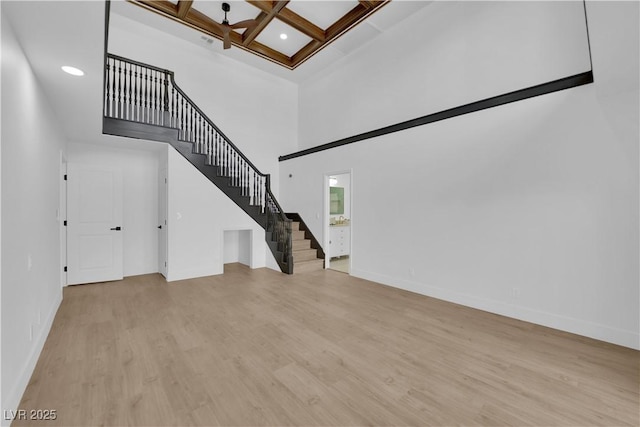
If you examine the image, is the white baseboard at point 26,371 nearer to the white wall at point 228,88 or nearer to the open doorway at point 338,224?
the open doorway at point 338,224

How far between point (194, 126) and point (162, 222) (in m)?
2.18

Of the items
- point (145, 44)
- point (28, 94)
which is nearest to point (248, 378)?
point (28, 94)

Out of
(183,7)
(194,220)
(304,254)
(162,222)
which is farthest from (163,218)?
(183,7)

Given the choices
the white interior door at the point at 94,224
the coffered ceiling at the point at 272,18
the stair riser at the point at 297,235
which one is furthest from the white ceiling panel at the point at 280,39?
the stair riser at the point at 297,235

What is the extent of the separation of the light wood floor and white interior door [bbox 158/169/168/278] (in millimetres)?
1640

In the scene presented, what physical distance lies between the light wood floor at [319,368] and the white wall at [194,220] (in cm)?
154

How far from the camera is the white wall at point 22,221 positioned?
1937mm

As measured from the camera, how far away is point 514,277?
3.82 metres

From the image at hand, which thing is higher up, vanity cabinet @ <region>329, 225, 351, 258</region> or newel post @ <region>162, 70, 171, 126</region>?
newel post @ <region>162, 70, 171, 126</region>

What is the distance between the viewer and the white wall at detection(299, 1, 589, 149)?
3.74 metres

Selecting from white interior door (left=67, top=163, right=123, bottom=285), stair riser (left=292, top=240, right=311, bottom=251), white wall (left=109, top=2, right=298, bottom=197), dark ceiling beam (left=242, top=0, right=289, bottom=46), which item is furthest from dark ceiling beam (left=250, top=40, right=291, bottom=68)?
stair riser (left=292, top=240, right=311, bottom=251)

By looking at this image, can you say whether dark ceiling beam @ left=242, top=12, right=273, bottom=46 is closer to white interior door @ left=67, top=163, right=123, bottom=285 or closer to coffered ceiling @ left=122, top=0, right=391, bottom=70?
coffered ceiling @ left=122, top=0, right=391, bottom=70

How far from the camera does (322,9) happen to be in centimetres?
560

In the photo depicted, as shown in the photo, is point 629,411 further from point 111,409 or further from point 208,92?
point 208,92
